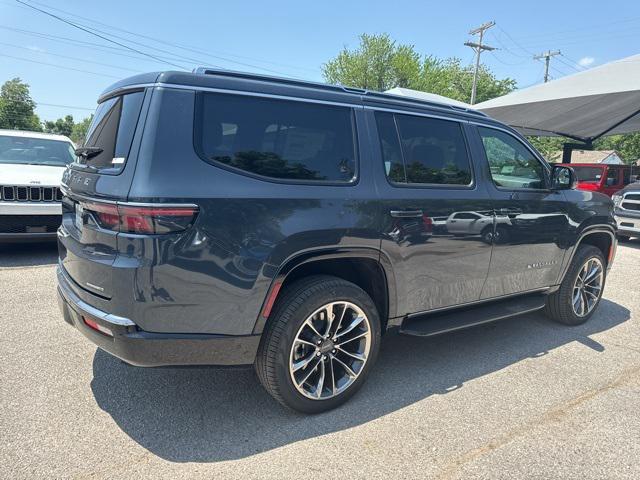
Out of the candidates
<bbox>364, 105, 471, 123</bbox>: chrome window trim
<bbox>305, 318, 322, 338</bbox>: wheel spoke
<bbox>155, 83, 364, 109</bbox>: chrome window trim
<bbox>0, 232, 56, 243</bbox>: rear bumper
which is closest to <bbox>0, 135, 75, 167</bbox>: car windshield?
<bbox>0, 232, 56, 243</bbox>: rear bumper

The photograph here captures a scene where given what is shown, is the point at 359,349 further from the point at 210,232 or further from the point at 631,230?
the point at 631,230

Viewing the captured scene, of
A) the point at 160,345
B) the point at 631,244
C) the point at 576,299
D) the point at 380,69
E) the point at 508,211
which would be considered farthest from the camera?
the point at 380,69

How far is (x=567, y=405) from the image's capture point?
3150mm

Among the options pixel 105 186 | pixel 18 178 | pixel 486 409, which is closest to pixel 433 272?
pixel 486 409

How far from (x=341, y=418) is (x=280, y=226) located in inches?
52.1

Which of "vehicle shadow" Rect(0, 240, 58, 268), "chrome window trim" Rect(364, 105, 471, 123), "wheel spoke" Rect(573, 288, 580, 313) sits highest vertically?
"chrome window trim" Rect(364, 105, 471, 123)

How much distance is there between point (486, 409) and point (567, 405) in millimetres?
613

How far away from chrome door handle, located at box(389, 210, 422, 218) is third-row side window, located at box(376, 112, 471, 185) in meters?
0.22

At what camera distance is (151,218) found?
2223 mm

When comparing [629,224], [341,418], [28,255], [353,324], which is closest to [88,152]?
[353,324]

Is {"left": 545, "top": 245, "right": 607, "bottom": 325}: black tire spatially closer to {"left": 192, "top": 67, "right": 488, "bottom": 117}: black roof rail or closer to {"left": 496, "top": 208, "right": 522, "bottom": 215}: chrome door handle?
{"left": 496, "top": 208, "right": 522, "bottom": 215}: chrome door handle

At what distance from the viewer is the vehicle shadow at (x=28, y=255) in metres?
6.10

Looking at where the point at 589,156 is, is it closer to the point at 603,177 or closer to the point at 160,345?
the point at 603,177

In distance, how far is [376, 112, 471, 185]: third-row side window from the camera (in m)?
3.12
